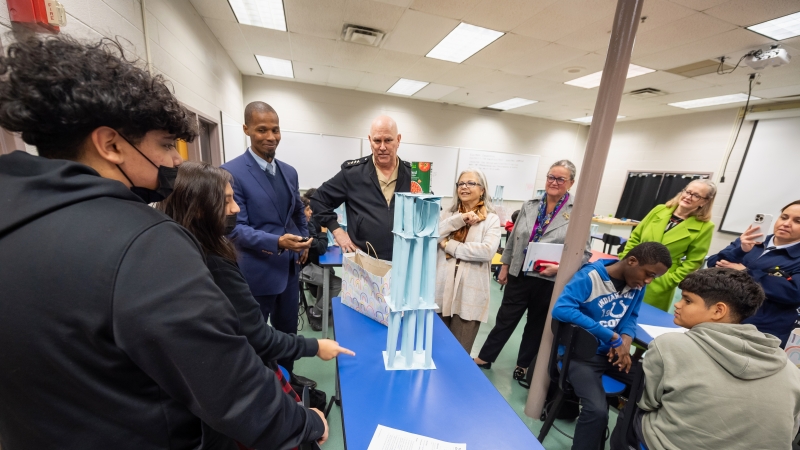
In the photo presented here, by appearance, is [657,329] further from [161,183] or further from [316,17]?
[316,17]

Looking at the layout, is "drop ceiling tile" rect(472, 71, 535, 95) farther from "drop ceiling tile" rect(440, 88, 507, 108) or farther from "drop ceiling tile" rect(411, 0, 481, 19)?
"drop ceiling tile" rect(411, 0, 481, 19)

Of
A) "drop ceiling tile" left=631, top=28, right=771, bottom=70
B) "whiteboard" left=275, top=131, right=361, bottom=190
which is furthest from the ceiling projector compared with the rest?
"whiteboard" left=275, top=131, right=361, bottom=190

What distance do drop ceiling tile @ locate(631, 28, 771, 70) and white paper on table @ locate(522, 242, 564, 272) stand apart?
9.39 ft

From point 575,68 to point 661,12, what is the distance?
138 cm

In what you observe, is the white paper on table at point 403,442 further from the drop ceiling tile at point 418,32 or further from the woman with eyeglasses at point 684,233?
the drop ceiling tile at point 418,32

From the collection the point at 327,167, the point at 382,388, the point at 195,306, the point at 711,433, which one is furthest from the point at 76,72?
the point at 327,167

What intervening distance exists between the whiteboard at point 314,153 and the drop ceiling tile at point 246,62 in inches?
41.8

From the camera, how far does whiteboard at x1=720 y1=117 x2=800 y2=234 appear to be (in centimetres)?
411

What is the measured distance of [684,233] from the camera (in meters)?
2.11

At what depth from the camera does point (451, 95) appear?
5.32 metres

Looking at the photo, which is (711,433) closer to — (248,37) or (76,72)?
(76,72)

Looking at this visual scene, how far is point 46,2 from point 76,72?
4.09 feet

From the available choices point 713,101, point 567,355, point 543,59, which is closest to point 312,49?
point 543,59

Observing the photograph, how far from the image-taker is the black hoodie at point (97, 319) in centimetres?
42
